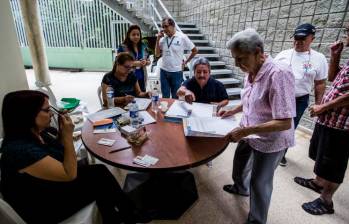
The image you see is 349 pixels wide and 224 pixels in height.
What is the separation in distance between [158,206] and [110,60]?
670 cm

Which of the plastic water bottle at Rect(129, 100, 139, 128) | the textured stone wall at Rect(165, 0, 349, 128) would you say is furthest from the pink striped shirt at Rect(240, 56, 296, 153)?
the textured stone wall at Rect(165, 0, 349, 128)

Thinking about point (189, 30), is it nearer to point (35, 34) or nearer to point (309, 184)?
point (35, 34)

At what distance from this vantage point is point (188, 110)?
5.87 ft

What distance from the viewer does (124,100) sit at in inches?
79.1

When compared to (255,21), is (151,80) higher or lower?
lower

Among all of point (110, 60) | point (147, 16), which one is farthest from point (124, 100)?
point (110, 60)

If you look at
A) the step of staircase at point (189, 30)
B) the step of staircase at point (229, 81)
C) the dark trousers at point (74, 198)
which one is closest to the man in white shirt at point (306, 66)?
the dark trousers at point (74, 198)

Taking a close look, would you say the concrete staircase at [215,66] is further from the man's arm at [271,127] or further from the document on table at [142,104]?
the man's arm at [271,127]

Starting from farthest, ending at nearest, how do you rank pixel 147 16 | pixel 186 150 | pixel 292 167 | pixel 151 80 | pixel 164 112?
pixel 147 16
pixel 151 80
pixel 292 167
pixel 164 112
pixel 186 150

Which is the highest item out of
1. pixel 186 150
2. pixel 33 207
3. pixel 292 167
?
pixel 186 150

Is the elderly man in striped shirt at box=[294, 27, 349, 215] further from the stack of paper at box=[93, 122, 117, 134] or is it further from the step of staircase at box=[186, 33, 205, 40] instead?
the step of staircase at box=[186, 33, 205, 40]

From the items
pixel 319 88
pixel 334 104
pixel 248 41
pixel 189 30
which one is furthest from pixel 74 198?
pixel 189 30

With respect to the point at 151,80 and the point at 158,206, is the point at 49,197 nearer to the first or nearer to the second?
the point at 158,206

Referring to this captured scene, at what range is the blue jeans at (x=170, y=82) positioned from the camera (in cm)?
331
